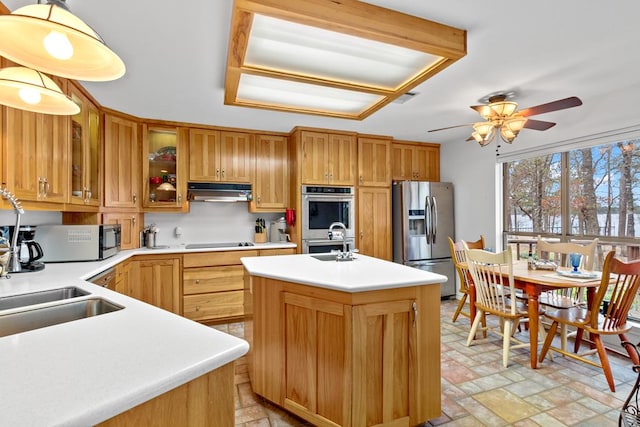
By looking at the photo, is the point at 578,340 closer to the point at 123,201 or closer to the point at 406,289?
the point at 406,289

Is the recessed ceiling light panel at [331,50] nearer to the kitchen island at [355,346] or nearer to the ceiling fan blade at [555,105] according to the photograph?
the ceiling fan blade at [555,105]

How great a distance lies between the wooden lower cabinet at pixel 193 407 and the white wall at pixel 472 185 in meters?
4.19

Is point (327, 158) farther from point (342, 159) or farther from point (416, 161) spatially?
point (416, 161)

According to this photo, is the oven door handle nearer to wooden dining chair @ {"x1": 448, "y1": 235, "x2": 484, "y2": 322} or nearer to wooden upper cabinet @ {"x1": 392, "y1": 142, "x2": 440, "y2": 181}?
wooden upper cabinet @ {"x1": 392, "y1": 142, "x2": 440, "y2": 181}

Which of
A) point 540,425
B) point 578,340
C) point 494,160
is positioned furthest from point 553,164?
point 540,425

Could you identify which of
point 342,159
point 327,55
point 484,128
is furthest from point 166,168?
point 484,128

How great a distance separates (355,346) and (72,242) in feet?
8.12

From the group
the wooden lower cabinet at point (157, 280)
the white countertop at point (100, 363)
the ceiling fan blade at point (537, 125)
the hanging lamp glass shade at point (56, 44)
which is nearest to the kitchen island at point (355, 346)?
the white countertop at point (100, 363)

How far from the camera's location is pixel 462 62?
2.24m

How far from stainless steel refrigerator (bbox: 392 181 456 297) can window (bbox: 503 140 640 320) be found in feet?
2.65

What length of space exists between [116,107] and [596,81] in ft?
14.8

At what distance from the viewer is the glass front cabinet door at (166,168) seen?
3.77 metres

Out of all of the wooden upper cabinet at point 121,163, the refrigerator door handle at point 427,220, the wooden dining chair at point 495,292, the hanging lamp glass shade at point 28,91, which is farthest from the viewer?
the refrigerator door handle at point 427,220

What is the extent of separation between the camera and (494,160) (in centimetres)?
417
